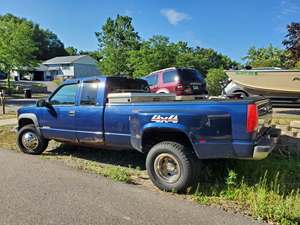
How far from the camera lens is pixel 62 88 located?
8.00 metres

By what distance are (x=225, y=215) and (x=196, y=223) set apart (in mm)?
483

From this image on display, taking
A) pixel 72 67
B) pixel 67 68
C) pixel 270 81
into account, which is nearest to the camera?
pixel 270 81

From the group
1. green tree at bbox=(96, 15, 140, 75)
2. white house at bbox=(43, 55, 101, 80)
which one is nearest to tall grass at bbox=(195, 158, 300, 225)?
green tree at bbox=(96, 15, 140, 75)

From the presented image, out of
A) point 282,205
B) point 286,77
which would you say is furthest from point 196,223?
point 286,77

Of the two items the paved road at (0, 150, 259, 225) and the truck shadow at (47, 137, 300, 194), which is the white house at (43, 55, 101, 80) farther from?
the paved road at (0, 150, 259, 225)

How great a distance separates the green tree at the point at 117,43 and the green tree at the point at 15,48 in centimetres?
1036

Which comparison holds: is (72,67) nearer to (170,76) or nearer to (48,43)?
(48,43)

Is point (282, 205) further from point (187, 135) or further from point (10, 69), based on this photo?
point (10, 69)

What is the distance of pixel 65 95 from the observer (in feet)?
25.6

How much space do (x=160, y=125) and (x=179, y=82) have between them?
28.3 feet

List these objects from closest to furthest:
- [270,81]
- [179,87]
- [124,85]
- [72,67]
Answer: [124,85] < [270,81] < [179,87] < [72,67]

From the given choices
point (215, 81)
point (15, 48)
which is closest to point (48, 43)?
point (15, 48)

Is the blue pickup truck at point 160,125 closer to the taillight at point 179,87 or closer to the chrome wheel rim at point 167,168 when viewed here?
the chrome wheel rim at point 167,168

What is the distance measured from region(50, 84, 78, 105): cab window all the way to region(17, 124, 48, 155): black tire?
868 millimetres
